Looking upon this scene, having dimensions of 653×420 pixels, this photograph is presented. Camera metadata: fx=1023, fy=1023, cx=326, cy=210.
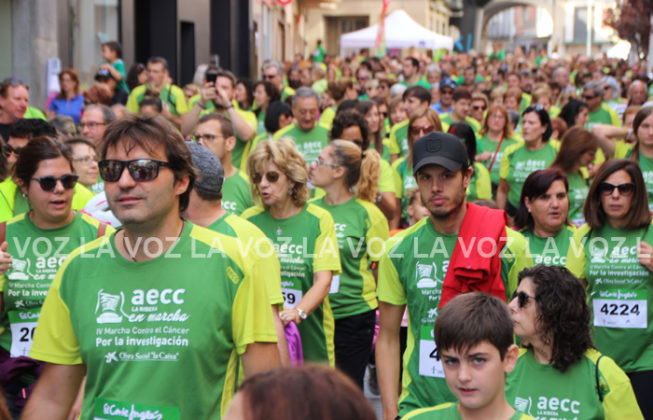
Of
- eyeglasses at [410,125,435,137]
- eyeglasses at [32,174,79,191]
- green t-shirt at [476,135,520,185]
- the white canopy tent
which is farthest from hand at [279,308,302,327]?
the white canopy tent

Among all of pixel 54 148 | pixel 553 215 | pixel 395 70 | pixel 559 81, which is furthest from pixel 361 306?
pixel 395 70

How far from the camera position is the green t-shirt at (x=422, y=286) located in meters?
4.54

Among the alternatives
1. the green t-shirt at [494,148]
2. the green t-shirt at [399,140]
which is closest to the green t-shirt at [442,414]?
the green t-shirt at [494,148]

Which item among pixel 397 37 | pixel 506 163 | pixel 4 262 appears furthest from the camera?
pixel 397 37

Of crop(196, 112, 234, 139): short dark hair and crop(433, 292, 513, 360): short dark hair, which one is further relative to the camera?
crop(196, 112, 234, 139): short dark hair

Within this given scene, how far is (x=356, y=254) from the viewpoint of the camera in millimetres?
6609

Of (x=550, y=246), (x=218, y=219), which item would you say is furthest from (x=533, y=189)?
(x=218, y=219)

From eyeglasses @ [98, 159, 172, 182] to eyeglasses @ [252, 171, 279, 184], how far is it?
2.65 meters

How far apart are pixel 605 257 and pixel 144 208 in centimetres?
324

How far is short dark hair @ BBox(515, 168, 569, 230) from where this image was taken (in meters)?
6.49

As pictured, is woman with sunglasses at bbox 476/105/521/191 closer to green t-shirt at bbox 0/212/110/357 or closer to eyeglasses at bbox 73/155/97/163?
eyeglasses at bbox 73/155/97/163

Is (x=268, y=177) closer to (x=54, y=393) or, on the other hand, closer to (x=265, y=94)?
(x=54, y=393)

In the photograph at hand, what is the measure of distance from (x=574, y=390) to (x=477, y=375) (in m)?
0.90

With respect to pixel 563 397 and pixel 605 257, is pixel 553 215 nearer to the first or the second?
pixel 605 257
